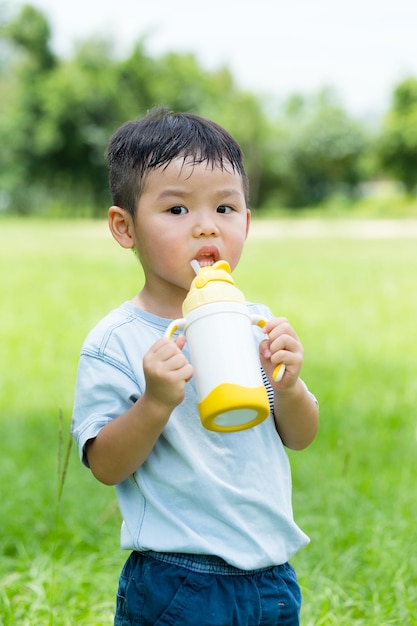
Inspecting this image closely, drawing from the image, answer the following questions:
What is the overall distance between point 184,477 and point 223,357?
0.29 metres

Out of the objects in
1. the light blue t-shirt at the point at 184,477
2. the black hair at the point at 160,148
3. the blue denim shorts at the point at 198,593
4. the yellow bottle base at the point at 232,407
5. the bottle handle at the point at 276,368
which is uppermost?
the black hair at the point at 160,148

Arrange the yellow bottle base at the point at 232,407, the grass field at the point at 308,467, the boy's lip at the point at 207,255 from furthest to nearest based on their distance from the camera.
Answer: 1. the grass field at the point at 308,467
2. the boy's lip at the point at 207,255
3. the yellow bottle base at the point at 232,407

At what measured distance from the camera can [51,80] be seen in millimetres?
41156

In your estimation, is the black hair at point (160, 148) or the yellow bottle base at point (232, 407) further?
the black hair at point (160, 148)

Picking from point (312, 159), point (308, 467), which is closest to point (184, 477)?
point (308, 467)

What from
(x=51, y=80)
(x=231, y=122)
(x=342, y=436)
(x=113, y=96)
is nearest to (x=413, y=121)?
(x=231, y=122)

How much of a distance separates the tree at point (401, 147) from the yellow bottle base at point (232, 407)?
4494 cm

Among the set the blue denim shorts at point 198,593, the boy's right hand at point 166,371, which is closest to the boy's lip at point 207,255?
the boy's right hand at point 166,371

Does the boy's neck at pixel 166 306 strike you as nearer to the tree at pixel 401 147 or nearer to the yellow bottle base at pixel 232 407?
the yellow bottle base at pixel 232 407

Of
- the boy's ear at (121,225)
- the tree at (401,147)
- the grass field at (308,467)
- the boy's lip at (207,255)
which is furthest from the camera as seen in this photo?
the tree at (401,147)

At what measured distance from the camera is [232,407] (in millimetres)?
1369

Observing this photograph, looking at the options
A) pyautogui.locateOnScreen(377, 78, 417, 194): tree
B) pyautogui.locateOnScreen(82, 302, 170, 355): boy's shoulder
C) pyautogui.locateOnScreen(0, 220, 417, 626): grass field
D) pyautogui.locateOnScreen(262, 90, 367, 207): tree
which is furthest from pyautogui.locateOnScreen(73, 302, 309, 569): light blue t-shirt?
pyautogui.locateOnScreen(377, 78, 417, 194): tree

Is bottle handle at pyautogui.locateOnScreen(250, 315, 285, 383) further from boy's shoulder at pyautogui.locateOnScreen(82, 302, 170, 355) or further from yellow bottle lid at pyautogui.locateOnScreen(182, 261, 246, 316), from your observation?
boy's shoulder at pyautogui.locateOnScreen(82, 302, 170, 355)

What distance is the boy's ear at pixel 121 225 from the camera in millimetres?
1738
